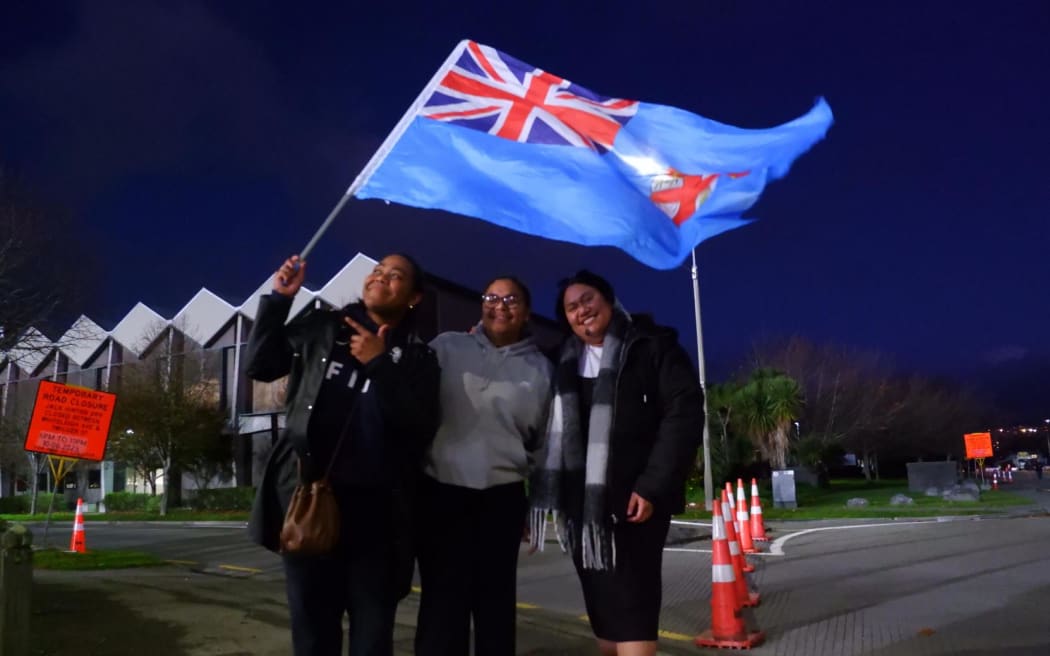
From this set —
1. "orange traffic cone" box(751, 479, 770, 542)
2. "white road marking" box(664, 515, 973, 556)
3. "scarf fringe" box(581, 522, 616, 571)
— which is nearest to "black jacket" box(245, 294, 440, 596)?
"scarf fringe" box(581, 522, 616, 571)

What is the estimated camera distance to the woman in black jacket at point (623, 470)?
3463 millimetres

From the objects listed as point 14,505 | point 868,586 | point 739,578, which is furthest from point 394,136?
point 14,505

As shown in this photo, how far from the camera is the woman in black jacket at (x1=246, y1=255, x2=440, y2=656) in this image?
10.3ft

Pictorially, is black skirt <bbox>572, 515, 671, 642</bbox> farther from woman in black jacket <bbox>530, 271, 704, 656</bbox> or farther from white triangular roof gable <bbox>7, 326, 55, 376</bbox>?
white triangular roof gable <bbox>7, 326, 55, 376</bbox>

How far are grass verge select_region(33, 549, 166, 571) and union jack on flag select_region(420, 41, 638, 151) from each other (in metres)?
9.71

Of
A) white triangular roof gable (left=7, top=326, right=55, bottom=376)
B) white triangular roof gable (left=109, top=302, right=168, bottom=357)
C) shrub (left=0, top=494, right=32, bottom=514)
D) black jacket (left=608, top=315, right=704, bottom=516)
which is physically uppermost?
white triangular roof gable (left=109, top=302, right=168, bottom=357)

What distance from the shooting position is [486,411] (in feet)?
11.3

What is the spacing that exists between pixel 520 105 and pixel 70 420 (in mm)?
11603

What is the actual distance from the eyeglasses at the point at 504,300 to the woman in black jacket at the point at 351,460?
0.46 metres

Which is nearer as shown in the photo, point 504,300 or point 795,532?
point 504,300

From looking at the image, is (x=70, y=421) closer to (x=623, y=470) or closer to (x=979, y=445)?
(x=623, y=470)

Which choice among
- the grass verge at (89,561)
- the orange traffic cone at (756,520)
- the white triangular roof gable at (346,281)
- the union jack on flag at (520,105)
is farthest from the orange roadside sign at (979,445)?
the union jack on flag at (520,105)

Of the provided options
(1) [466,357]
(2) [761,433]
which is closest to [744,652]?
(1) [466,357]

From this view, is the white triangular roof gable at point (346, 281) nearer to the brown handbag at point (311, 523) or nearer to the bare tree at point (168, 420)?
the bare tree at point (168, 420)
